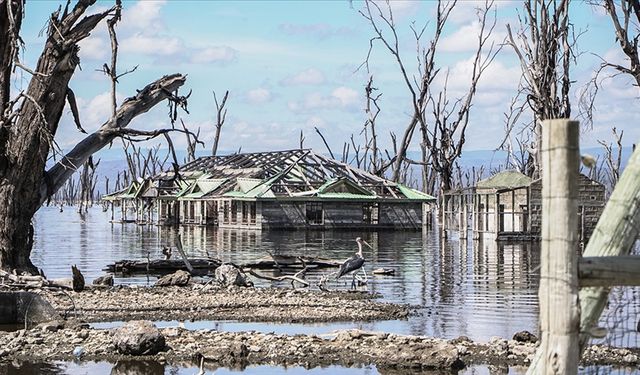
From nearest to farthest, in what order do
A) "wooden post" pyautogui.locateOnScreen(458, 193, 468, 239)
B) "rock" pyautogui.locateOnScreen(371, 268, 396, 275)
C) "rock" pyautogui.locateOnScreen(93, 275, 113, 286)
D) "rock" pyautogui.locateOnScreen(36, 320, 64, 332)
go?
"rock" pyautogui.locateOnScreen(36, 320, 64, 332)
"rock" pyautogui.locateOnScreen(93, 275, 113, 286)
"rock" pyautogui.locateOnScreen(371, 268, 396, 275)
"wooden post" pyautogui.locateOnScreen(458, 193, 468, 239)

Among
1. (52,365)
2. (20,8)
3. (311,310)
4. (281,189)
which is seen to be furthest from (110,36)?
(281,189)

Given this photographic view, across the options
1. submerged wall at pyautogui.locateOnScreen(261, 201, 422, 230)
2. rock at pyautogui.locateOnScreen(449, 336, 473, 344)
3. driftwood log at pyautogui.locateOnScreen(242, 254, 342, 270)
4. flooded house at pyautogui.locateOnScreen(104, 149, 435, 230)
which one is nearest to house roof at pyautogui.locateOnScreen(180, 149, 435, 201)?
flooded house at pyautogui.locateOnScreen(104, 149, 435, 230)

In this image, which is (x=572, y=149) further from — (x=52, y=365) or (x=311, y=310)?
(x=311, y=310)

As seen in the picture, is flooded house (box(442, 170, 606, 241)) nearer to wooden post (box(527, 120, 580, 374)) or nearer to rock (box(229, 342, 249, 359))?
rock (box(229, 342, 249, 359))

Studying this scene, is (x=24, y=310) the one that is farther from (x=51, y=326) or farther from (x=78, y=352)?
(x=78, y=352)

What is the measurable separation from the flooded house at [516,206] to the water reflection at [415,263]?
4.50 ft

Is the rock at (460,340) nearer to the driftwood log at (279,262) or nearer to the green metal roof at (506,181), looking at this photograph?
the driftwood log at (279,262)

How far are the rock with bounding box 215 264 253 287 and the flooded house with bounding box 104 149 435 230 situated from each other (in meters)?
32.9

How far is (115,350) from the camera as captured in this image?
13242mm

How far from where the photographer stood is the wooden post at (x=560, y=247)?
5191mm

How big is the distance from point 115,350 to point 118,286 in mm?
8942

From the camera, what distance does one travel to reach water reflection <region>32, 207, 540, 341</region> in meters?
17.4

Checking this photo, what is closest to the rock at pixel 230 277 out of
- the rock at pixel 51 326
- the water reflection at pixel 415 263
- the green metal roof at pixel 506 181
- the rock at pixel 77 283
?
the water reflection at pixel 415 263

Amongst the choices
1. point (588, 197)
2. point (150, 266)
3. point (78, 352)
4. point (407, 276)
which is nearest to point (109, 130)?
point (150, 266)
